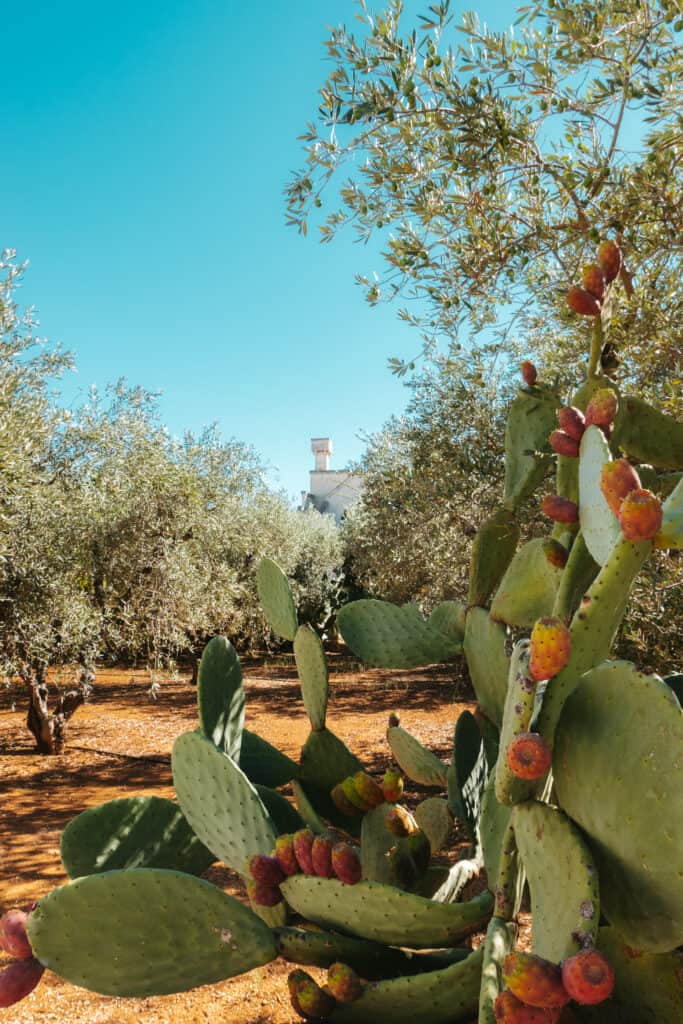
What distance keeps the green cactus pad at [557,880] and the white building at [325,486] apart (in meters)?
29.0

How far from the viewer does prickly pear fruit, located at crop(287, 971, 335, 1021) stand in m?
1.26

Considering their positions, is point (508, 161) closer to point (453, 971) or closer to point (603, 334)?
point (603, 334)

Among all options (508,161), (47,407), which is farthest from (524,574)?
(47,407)

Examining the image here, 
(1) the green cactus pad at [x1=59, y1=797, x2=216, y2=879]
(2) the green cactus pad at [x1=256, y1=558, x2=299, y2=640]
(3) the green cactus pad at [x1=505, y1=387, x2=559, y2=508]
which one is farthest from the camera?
(2) the green cactus pad at [x1=256, y1=558, x2=299, y2=640]

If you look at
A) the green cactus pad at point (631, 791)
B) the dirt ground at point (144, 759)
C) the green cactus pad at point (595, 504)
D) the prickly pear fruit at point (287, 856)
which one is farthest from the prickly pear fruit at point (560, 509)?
the dirt ground at point (144, 759)

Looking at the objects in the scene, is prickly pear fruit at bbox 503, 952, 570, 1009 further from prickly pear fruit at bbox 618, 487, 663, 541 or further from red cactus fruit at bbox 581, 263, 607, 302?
red cactus fruit at bbox 581, 263, 607, 302

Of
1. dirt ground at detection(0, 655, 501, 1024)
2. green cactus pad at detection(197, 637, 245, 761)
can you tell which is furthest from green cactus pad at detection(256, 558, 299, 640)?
dirt ground at detection(0, 655, 501, 1024)

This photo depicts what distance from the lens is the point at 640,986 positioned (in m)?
1.17

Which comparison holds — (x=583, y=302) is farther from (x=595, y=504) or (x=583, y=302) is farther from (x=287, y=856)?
(x=287, y=856)

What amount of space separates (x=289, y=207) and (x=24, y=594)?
562 cm

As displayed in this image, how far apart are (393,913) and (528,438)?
129cm

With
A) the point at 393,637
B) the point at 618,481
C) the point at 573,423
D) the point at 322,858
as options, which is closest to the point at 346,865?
the point at 322,858

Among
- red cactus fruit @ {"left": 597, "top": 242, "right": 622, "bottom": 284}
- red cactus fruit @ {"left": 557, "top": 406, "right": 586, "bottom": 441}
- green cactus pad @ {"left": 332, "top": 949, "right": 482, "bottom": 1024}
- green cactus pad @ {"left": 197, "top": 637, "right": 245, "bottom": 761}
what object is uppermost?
red cactus fruit @ {"left": 597, "top": 242, "right": 622, "bottom": 284}

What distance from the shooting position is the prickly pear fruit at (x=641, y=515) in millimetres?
879
